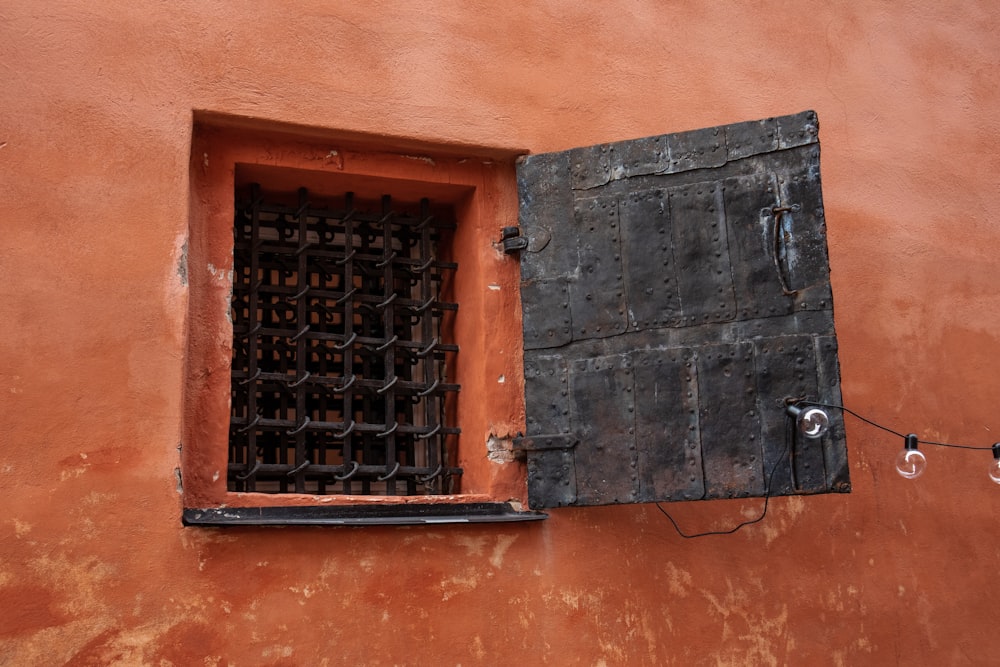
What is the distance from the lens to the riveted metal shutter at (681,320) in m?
3.48

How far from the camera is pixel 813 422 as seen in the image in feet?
11.0

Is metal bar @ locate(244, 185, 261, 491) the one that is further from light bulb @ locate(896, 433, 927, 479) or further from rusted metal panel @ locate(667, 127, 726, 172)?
light bulb @ locate(896, 433, 927, 479)

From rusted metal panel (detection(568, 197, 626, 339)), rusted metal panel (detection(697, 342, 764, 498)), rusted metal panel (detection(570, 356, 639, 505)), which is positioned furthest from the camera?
rusted metal panel (detection(568, 197, 626, 339))

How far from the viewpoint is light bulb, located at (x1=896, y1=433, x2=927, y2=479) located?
3438 mm

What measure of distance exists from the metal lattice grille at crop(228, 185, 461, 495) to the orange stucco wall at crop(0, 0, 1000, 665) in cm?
33

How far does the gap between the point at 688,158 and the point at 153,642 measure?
2.34 m

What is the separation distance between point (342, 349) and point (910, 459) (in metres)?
1.97

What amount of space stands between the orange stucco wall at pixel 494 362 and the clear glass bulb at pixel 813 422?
669mm

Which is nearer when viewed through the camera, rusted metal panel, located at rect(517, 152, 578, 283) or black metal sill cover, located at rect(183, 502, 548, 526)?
black metal sill cover, located at rect(183, 502, 548, 526)

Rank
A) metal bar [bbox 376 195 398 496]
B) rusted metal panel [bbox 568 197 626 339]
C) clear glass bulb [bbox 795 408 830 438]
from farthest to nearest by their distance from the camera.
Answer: metal bar [bbox 376 195 398 496] < rusted metal panel [bbox 568 197 626 339] < clear glass bulb [bbox 795 408 830 438]

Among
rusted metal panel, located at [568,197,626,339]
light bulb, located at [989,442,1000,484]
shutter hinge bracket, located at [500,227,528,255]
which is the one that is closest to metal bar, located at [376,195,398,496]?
shutter hinge bracket, located at [500,227,528,255]

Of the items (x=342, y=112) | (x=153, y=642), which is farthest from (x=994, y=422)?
(x=153, y=642)

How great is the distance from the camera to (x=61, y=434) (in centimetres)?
322

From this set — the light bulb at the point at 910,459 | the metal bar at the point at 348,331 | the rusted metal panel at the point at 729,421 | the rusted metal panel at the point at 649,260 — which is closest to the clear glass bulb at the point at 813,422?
the rusted metal panel at the point at 729,421
